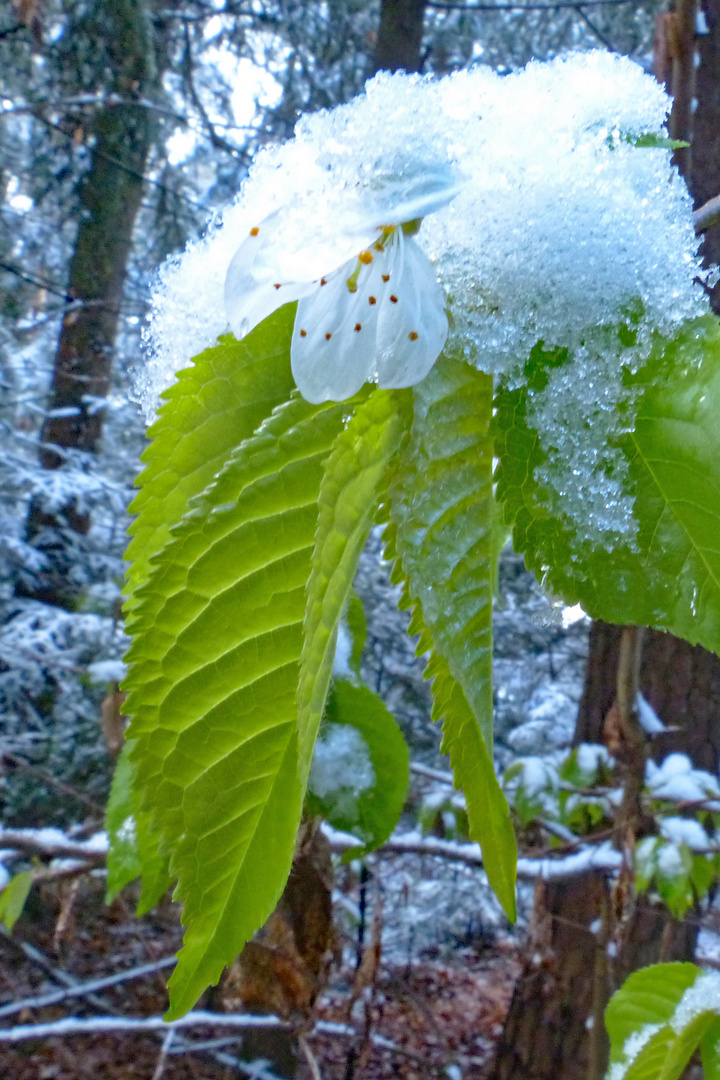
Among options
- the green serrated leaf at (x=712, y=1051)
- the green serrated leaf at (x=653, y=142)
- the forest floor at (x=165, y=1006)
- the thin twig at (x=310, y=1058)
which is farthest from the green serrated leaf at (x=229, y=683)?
the forest floor at (x=165, y=1006)

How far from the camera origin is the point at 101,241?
470 cm

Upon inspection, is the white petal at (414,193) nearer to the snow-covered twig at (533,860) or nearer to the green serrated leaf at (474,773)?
the green serrated leaf at (474,773)

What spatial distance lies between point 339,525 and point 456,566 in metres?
0.04

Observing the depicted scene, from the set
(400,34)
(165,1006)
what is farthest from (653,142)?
(165,1006)

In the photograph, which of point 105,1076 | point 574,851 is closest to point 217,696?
point 574,851

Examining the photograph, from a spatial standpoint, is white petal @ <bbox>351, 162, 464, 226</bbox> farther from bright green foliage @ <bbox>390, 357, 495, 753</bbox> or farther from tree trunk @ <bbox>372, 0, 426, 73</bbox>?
tree trunk @ <bbox>372, 0, 426, 73</bbox>

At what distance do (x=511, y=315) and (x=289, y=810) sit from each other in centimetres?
22

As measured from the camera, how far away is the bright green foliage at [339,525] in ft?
0.89

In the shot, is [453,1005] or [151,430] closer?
[151,430]

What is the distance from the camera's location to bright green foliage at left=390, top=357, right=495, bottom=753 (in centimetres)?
29

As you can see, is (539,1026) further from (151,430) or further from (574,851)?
(151,430)

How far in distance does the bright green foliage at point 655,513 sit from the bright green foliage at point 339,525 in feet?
0.15

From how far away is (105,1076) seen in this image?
12.9ft

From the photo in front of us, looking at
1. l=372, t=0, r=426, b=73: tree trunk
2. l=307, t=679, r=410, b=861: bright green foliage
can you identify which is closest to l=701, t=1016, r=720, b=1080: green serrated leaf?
l=307, t=679, r=410, b=861: bright green foliage
